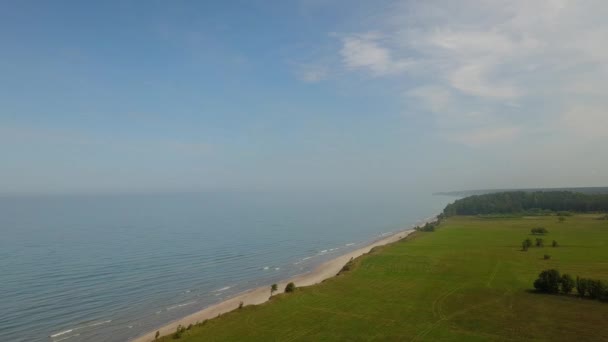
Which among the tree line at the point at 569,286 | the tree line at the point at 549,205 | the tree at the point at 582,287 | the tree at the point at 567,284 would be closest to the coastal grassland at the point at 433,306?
the tree at the point at 582,287

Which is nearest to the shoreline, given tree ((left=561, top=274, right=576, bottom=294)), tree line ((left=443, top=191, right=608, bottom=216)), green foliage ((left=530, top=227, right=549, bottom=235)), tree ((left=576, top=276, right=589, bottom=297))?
tree ((left=561, top=274, right=576, bottom=294))

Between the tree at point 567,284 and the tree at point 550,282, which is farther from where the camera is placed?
the tree at point 550,282

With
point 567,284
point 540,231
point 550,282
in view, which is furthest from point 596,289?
point 540,231

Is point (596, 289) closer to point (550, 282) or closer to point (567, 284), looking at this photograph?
point (567, 284)

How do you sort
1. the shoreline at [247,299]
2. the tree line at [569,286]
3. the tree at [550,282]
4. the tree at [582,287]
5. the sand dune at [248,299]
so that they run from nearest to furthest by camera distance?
1. the shoreline at [247,299]
2. the sand dune at [248,299]
3. the tree line at [569,286]
4. the tree at [582,287]
5. the tree at [550,282]

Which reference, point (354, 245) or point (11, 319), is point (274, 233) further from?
point (11, 319)

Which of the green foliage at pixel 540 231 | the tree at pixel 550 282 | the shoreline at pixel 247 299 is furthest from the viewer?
the green foliage at pixel 540 231

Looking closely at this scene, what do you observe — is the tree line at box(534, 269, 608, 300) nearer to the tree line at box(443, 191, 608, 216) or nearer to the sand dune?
the sand dune

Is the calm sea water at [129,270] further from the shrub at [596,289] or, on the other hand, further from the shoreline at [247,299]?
the shrub at [596,289]
